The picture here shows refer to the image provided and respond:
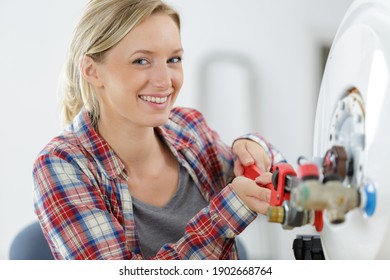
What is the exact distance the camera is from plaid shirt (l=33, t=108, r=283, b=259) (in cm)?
98

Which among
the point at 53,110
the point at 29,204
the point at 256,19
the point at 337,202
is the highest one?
the point at 256,19

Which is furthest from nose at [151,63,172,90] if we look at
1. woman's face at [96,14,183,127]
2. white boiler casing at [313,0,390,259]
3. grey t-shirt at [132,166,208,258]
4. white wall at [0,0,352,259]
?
white wall at [0,0,352,259]

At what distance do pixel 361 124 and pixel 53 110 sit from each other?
1.43 m

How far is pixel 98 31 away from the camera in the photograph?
108 cm

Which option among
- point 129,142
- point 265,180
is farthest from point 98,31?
point 265,180

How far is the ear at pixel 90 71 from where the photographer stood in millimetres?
1111

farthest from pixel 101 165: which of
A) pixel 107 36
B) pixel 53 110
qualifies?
pixel 53 110

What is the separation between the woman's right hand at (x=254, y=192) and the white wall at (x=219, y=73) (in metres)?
1.04

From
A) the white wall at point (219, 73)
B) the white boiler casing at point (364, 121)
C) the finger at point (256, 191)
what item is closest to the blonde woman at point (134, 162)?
the finger at point (256, 191)

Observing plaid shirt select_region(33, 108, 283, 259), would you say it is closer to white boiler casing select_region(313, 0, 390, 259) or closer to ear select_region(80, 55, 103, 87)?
ear select_region(80, 55, 103, 87)

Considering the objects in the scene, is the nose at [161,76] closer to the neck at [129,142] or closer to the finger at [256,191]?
the neck at [129,142]

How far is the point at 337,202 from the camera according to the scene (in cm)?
63

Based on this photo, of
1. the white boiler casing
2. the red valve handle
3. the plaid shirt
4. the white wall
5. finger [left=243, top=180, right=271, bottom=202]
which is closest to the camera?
the white boiler casing
